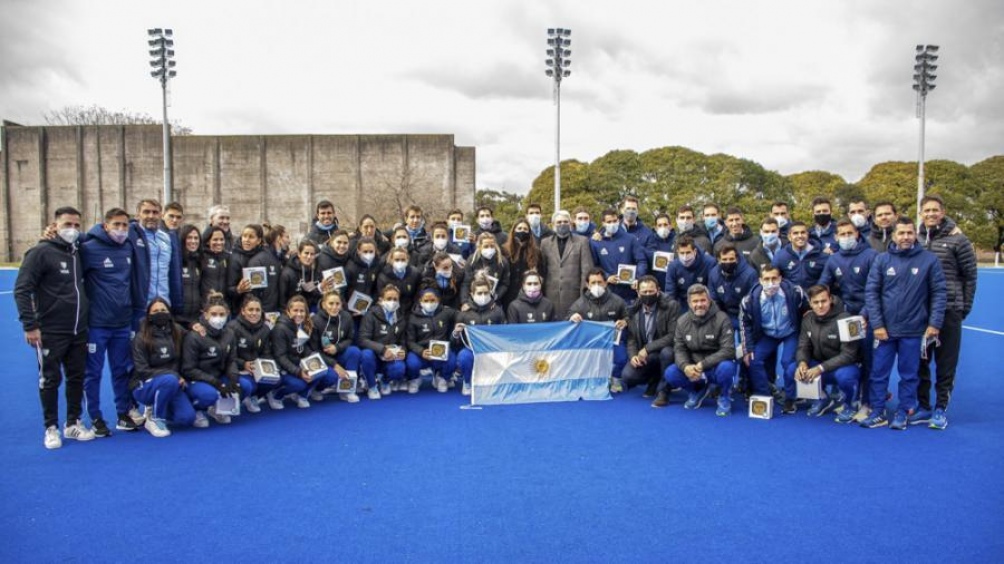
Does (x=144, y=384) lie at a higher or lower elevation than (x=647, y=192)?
lower

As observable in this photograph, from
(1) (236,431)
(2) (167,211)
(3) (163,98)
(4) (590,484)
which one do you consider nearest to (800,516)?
(4) (590,484)

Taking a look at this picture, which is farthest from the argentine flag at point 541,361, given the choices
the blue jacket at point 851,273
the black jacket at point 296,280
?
the blue jacket at point 851,273

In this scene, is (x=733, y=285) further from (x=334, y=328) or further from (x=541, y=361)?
(x=334, y=328)

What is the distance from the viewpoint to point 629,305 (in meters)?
8.67

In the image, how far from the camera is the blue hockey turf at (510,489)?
3.87 metres

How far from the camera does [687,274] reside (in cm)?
807

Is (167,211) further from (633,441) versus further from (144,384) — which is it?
(633,441)

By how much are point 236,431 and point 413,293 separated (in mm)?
2969

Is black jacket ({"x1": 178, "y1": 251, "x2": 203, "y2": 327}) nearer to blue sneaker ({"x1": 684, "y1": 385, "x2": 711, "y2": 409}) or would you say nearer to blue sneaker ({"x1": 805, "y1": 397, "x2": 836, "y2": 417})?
blue sneaker ({"x1": 684, "y1": 385, "x2": 711, "y2": 409})

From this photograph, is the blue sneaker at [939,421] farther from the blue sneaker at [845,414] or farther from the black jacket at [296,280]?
the black jacket at [296,280]

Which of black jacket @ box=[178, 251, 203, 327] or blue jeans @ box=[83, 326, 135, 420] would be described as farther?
black jacket @ box=[178, 251, 203, 327]

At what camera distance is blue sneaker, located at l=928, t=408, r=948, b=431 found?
636cm

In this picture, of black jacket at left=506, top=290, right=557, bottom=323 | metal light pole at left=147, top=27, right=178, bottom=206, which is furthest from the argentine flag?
metal light pole at left=147, top=27, right=178, bottom=206

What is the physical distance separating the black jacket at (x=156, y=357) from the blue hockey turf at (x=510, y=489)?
62 centimetres
